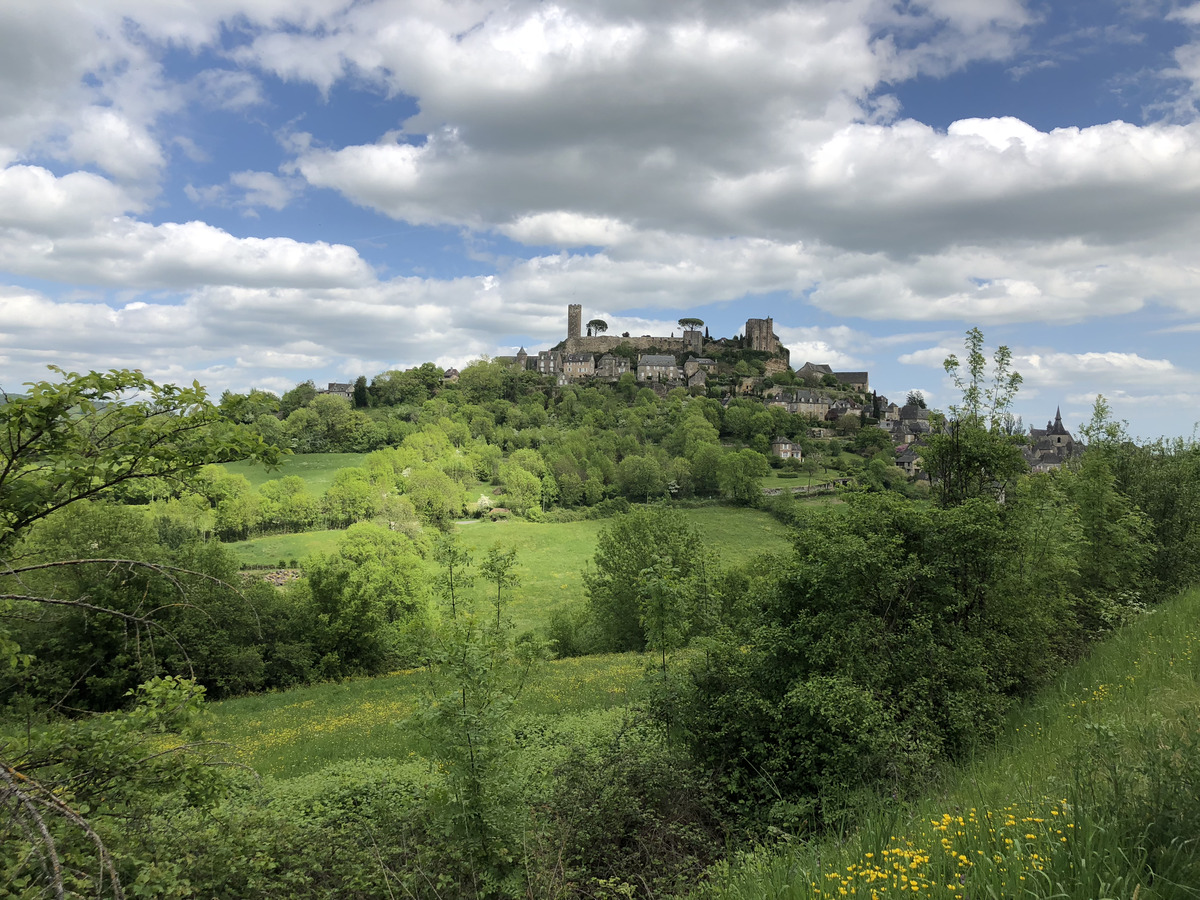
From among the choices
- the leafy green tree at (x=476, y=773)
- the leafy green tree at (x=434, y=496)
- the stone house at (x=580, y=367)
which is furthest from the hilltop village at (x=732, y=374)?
the leafy green tree at (x=476, y=773)

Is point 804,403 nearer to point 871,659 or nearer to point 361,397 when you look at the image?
point 361,397

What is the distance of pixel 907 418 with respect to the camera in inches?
5285

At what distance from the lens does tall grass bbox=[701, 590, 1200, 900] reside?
370cm

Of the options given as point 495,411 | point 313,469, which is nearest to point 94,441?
point 313,469

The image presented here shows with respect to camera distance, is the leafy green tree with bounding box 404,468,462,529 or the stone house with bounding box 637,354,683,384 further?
the stone house with bounding box 637,354,683,384

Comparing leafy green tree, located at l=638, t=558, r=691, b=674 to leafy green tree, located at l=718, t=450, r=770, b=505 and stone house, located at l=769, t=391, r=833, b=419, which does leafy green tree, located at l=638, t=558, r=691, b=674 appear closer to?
leafy green tree, located at l=718, t=450, r=770, b=505

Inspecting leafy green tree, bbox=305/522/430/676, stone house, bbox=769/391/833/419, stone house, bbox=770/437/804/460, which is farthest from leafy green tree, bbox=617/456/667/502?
leafy green tree, bbox=305/522/430/676

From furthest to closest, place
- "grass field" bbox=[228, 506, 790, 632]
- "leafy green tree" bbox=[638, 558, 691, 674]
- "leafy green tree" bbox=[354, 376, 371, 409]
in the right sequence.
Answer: "leafy green tree" bbox=[354, 376, 371, 409], "grass field" bbox=[228, 506, 790, 632], "leafy green tree" bbox=[638, 558, 691, 674]

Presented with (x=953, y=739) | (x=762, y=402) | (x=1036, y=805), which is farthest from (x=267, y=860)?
(x=762, y=402)

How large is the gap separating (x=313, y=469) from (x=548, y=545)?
42.0 meters

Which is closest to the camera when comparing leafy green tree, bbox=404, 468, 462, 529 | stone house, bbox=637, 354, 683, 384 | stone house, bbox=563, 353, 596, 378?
leafy green tree, bbox=404, 468, 462, 529

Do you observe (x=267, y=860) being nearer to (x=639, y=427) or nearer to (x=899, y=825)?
(x=899, y=825)

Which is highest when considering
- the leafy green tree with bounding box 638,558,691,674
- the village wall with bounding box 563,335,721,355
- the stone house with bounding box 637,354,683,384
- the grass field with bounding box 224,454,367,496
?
the village wall with bounding box 563,335,721,355

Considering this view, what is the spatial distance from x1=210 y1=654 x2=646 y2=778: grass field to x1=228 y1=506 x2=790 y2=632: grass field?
1847cm
